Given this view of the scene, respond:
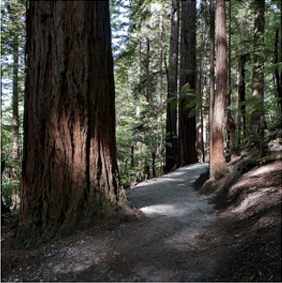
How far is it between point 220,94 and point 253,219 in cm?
373

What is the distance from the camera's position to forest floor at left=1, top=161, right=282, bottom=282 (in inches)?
94.0

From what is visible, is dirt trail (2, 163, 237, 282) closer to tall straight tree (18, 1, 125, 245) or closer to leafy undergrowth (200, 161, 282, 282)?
leafy undergrowth (200, 161, 282, 282)

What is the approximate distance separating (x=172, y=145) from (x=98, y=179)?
8.40 m

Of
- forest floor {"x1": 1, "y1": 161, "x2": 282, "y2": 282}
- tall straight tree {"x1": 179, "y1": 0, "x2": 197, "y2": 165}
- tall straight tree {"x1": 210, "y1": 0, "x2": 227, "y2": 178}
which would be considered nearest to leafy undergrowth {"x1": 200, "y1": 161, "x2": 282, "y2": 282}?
forest floor {"x1": 1, "y1": 161, "x2": 282, "y2": 282}

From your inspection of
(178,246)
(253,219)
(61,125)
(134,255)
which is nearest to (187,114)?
(61,125)

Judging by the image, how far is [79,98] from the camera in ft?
12.8

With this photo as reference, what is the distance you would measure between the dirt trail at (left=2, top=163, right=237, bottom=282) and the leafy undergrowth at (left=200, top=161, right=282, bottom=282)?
22cm

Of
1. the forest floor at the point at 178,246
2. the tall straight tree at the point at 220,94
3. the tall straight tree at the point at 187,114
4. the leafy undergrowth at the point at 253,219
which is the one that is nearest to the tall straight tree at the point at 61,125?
the forest floor at the point at 178,246

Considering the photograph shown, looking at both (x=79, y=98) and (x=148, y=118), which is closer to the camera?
(x=79, y=98)

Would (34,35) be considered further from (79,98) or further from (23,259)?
(23,259)

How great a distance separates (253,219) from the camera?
10.3ft

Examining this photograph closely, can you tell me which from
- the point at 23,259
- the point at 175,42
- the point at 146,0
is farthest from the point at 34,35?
the point at 175,42

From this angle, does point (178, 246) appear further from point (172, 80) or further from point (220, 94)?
point (172, 80)

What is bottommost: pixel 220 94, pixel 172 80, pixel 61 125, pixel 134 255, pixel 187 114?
pixel 134 255
